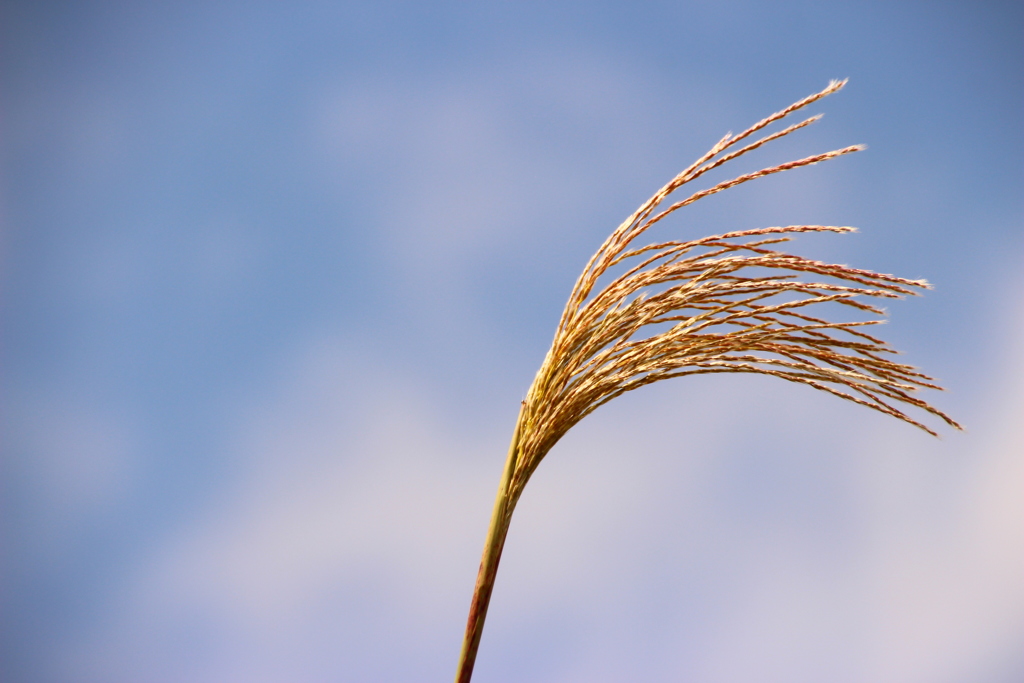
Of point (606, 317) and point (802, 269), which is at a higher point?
point (802, 269)

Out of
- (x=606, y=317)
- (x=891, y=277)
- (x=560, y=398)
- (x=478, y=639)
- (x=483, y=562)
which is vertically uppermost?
(x=891, y=277)

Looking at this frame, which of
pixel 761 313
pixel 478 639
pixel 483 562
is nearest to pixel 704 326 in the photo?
pixel 761 313

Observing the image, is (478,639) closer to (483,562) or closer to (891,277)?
(483,562)

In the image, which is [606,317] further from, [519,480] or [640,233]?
[519,480]

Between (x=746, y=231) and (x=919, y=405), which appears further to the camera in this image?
(x=746, y=231)

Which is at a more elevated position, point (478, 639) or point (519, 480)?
point (519, 480)

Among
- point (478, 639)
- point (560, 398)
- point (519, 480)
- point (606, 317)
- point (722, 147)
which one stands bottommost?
point (478, 639)

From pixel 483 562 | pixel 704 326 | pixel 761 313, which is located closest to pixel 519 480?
pixel 483 562
